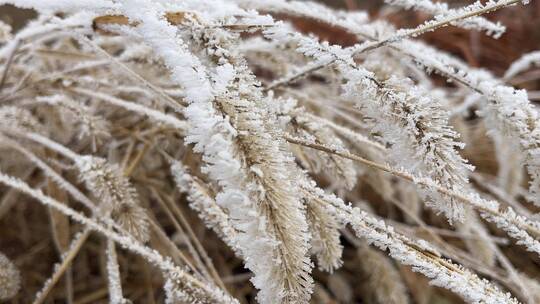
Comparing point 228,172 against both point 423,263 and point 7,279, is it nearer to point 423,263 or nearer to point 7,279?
point 423,263

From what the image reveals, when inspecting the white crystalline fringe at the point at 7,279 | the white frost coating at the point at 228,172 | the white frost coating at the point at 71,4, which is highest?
the white frost coating at the point at 71,4

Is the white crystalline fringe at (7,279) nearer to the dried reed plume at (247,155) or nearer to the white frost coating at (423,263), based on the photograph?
the dried reed plume at (247,155)

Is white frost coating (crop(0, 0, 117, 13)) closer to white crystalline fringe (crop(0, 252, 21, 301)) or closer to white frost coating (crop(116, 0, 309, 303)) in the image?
white frost coating (crop(116, 0, 309, 303))

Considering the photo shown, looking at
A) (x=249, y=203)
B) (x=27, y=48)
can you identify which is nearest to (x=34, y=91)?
(x=27, y=48)

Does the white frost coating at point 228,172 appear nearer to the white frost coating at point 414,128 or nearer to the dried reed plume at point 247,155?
the dried reed plume at point 247,155

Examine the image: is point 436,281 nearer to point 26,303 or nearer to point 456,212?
point 456,212

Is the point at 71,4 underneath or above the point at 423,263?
above

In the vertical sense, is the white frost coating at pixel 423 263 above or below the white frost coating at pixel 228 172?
below

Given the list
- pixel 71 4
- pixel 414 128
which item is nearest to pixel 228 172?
pixel 414 128

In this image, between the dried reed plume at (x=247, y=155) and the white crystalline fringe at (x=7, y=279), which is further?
the white crystalline fringe at (x=7, y=279)

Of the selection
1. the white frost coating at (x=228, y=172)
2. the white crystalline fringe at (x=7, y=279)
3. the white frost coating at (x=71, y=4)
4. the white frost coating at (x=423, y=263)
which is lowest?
the white crystalline fringe at (x=7, y=279)

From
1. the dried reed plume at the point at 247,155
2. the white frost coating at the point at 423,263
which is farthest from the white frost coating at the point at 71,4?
the white frost coating at the point at 423,263

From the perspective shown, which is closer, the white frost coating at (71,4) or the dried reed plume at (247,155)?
the dried reed plume at (247,155)

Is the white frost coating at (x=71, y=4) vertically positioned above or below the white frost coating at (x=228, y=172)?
above
